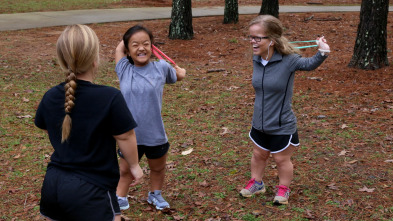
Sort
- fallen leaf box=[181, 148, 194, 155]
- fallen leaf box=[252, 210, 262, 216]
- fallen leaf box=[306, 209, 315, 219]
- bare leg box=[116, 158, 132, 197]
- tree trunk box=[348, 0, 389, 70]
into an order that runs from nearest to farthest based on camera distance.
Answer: bare leg box=[116, 158, 132, 197] < fallen leaf box=[306, 209, 315, 219] < fallen leaf box=[252, 210, 262, 216] < fallen leaf box=[181, 148, 194, 155] < tree trunk box=[348, 0, 389, 70]

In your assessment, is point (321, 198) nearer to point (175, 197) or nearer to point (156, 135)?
point (175, 197)

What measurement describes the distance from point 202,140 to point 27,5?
1528 cm

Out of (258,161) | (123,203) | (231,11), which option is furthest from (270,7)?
(123,203)

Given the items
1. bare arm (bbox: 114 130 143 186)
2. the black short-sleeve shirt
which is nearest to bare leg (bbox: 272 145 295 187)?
bare arm (bbox: 114 130 143 186)

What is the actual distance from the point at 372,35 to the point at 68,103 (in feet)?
26.0

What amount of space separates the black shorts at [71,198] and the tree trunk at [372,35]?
7834 mm

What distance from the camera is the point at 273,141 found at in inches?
184

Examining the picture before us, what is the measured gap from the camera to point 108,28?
48.1 ft

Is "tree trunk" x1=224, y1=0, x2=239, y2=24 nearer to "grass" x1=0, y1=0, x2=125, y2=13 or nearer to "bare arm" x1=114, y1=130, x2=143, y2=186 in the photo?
"grass" x1=0, y1=0, x2=125, y2=13

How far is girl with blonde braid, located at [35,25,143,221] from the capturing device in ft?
9.31

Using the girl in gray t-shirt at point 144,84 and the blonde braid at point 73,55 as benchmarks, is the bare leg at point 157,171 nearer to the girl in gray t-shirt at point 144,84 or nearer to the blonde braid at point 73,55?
the girl in gray t-shirt at point 144,84

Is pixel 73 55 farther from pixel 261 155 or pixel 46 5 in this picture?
pixel 46 5

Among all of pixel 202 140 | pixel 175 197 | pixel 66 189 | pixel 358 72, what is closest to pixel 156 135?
pixel 175 197

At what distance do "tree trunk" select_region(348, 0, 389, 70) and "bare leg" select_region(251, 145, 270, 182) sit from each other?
5.52 meters
